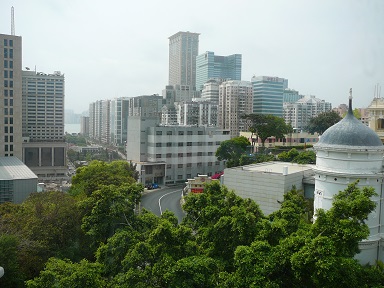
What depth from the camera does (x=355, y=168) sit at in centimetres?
1706

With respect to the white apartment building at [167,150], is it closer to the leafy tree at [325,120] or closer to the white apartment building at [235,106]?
the leafy tree at [325,120]

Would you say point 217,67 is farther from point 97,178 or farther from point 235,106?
point 97,178

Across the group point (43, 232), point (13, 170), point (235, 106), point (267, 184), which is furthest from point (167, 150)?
point (235, 106)

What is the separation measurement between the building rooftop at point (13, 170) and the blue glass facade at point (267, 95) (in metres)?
73.9

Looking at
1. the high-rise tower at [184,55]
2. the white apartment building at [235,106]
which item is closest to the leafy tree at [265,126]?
the white apartment building at [235,106]

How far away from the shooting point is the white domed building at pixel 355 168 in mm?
17000

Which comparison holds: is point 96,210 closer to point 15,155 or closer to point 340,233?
point 340,233

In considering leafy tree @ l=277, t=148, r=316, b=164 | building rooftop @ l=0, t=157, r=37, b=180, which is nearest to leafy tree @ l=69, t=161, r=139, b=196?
building rooftop @ l=0, t=157, r=37, b=180

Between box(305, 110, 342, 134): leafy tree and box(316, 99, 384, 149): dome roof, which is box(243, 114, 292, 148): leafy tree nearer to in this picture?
box(305, 110, 342, 134): leafy tree

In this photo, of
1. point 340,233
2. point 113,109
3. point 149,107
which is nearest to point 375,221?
point 340,233

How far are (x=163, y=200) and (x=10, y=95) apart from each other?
2104 cm

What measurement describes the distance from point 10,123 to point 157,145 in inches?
724

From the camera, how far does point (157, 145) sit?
5175 centimetres

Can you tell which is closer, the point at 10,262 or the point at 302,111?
the point at 10,262
